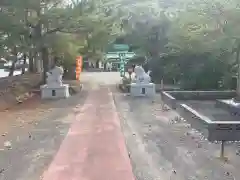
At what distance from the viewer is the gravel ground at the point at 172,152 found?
21.6 ft

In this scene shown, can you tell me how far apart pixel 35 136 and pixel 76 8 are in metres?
10.3

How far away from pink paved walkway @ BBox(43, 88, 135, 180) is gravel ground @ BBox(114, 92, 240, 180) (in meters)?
0.24

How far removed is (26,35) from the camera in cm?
1917

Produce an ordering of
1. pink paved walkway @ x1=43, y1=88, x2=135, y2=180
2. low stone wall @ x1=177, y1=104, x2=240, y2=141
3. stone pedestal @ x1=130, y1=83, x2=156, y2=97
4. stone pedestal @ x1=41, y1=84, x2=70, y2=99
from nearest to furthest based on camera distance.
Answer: pink paved walkway @ x1=43, y1=88, x2=135, y2=180
low stone wall @ x1=177, y1=104, x2=240, y2=141
stone pedestal @ x1=41, y1=84, x2=70, y2=99
stone pedestal @ x1=130, y1=83, x2=156, y2=97

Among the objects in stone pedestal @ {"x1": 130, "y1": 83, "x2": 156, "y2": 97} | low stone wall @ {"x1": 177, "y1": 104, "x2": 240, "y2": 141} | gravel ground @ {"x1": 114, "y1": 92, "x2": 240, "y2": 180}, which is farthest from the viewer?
stone pedestal @ {"x1": 130, "y1": 83, "x2": 156, "y2": 97}

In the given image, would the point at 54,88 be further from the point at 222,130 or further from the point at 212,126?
the point at 222,130

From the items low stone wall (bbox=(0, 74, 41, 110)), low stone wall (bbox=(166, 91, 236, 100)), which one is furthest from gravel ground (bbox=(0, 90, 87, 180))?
low stone wall (bbox=(166, 91, 236, 100))

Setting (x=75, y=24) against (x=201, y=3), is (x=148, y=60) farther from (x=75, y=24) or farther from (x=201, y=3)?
(x=201, y=3)

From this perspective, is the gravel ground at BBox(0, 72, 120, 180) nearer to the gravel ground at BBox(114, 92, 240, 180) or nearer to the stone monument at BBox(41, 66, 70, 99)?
the gravel ground at BBox(114, 92, 240, 180)

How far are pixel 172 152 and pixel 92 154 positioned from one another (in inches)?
61.7

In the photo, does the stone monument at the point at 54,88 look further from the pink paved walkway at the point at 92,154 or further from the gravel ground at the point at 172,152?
the gravel ground at the point at 172,152

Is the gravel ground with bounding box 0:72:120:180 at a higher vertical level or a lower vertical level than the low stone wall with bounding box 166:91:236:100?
lower

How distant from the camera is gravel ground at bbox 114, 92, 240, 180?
6586mm

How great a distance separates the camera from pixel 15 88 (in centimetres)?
1956
